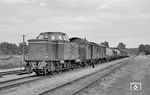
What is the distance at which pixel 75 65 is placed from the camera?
88.1 ft

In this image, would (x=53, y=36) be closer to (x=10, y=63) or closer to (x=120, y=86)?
(x=120, y=86)

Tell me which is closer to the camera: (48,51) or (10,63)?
(48,51)

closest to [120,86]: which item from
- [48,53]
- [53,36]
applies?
[48,53]

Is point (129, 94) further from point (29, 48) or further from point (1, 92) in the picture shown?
point (29, 48)

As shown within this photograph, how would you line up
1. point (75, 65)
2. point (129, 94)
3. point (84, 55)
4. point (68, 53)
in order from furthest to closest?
point (84, 55) < point (75, 65) < point (68, 53) < point (129, 94)

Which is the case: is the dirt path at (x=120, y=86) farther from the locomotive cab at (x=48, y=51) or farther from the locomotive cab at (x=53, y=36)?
the locomotive cab at (x=53, y=36)

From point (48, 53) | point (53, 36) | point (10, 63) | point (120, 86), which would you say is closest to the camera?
point (120, 86)

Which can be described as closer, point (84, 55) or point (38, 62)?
point (38, 62)

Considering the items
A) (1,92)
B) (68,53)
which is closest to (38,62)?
(68,53)

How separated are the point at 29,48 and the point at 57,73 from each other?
3.09 meters

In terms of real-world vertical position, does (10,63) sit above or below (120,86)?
above

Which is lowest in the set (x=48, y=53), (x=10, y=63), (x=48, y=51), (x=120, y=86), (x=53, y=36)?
(x=120, y=86)

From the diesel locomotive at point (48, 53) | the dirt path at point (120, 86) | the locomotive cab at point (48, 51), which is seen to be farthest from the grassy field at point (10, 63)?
the dirt path at point (120, 86)

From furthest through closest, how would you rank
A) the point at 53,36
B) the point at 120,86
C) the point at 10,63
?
the point at 10,63 → the point at 53,36 → the point at 120,86
